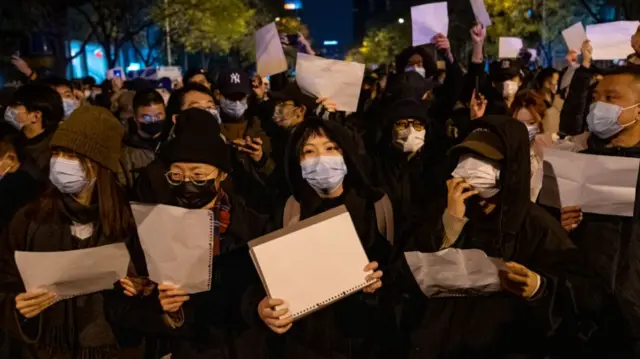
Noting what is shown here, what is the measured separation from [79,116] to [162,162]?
20.3 inches

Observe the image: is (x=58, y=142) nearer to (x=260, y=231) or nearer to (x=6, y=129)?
(x=260, y=231)

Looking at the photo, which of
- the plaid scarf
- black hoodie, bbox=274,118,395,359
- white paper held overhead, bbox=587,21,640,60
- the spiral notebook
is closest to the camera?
the spiral notebook

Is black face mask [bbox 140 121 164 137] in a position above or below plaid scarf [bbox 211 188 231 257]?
above

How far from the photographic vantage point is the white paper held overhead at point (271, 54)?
610 centimetres

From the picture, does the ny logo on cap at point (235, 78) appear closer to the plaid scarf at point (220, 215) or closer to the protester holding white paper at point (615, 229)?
the plaid scarf at point (220, 215)

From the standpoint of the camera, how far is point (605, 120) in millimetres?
3477

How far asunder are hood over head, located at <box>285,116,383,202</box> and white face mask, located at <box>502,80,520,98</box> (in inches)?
155

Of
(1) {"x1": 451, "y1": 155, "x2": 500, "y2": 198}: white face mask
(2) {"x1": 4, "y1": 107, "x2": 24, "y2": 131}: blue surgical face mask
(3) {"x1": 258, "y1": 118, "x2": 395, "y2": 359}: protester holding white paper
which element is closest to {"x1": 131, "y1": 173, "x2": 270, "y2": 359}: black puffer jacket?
(3) {"x1": 258, "y1": 118, "x2": 395, "y2": 359}: protester holding white paper

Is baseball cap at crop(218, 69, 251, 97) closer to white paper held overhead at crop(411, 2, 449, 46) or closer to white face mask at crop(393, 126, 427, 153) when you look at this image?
white paper held overhead at crop(411, 2, 449, 46)

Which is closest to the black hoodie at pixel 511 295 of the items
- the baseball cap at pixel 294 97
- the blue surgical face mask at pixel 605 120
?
the blue surgical face mask at pixel 605 120

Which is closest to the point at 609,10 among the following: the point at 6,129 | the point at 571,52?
the point at 571,52

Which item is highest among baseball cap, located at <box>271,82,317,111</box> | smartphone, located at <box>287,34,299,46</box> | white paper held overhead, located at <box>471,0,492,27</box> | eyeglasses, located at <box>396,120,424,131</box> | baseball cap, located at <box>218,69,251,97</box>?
white paper held overhead, located at <box>471,0,492,27</box>

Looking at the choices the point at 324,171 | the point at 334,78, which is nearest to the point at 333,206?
the point at 324,171

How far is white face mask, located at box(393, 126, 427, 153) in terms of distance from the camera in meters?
4.83
